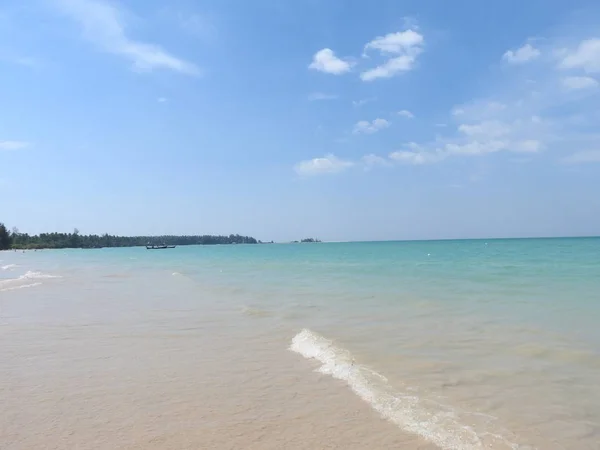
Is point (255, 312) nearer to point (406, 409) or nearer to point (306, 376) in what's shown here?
point (306, 376)

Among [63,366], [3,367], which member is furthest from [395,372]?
[3,367]

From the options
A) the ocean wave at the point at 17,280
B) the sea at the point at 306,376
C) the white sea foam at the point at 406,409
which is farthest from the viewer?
the ocean wave at the point at 17,280

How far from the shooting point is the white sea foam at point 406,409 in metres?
4.75

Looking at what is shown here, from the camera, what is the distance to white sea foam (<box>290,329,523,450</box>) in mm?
4746

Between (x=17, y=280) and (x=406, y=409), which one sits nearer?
(x=406, y=409)

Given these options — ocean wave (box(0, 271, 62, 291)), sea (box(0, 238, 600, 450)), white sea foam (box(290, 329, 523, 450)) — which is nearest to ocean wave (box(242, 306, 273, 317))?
sea (box(0, 238, 600, 450))

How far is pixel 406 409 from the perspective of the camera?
557cm

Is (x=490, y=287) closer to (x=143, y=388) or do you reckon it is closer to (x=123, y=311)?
(x=123, y=311)

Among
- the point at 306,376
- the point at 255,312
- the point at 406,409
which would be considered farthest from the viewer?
the point at 255,312

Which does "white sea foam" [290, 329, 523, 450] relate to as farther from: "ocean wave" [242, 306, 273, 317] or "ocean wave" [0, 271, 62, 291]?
"ocean wave" [0, 271, 62, 291]

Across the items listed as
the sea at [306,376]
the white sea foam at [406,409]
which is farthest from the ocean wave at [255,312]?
the white sea foam at [406,409]

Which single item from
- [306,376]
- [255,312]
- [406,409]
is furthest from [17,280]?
[406,409]

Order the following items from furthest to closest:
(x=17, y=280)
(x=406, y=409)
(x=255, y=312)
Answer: (x=17, y=280) → (x=255, y=312) → (x=406, y=409)

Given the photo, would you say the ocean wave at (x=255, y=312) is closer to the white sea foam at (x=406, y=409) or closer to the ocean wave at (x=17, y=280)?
the white sea foam at (x=406, y=409)
